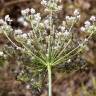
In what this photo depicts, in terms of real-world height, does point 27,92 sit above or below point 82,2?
below

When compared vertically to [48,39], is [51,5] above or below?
above

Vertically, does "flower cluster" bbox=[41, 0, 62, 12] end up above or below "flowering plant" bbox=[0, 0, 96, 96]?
above

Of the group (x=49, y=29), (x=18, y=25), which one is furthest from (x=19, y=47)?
(x=18, y=25)

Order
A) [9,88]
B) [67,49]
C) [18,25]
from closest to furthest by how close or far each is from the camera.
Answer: [67,49] → [9,88] → [18,25]

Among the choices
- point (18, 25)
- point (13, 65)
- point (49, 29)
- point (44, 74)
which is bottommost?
point (44, 74)

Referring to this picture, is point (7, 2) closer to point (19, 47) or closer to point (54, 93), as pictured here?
point (54, 93)

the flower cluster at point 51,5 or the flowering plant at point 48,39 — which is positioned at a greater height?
the flower cluster at point 51,5

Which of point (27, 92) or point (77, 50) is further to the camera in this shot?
point (27, 92)

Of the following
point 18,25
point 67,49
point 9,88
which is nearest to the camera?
point 67,49
